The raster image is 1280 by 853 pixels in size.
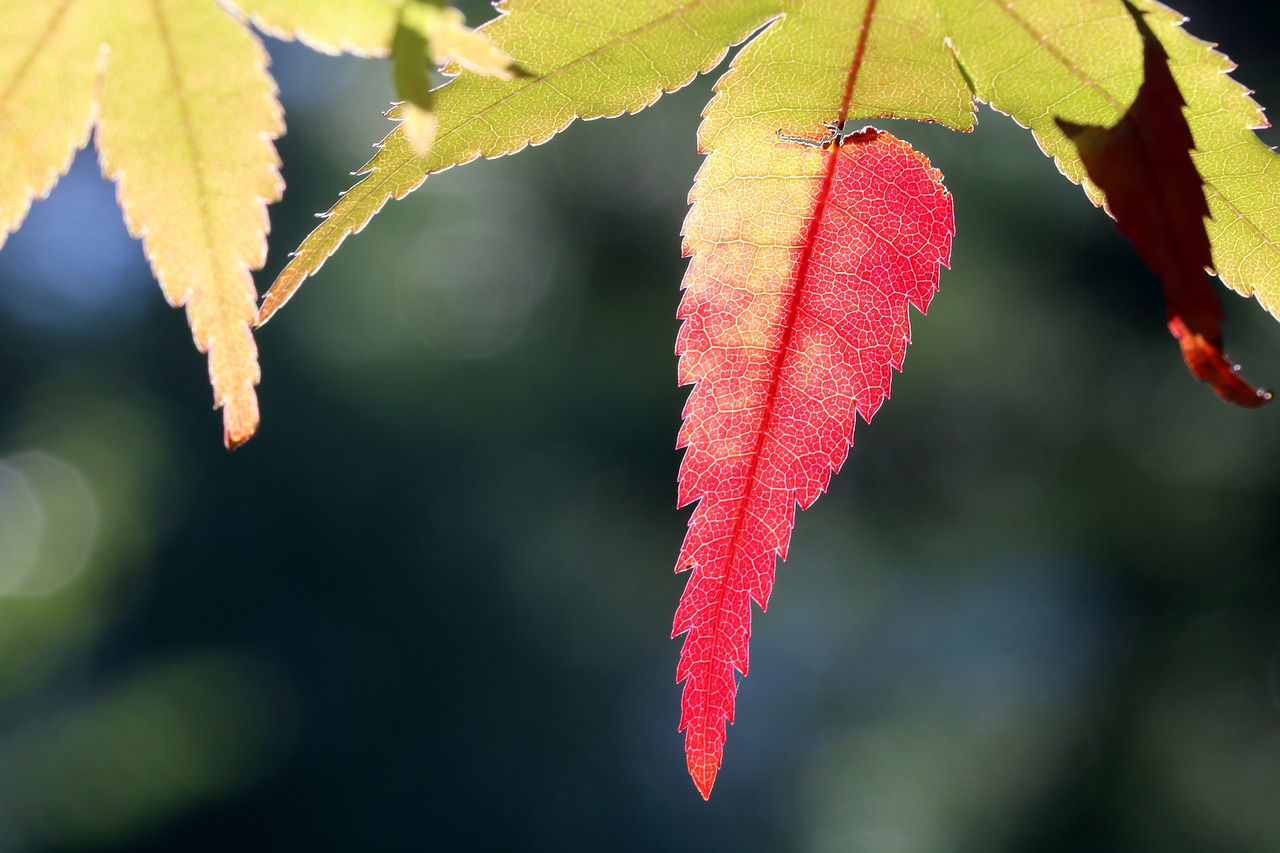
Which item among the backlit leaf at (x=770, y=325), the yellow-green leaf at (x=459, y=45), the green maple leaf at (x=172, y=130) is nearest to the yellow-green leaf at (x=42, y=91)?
the green maple leaf at (x=172, y=130)

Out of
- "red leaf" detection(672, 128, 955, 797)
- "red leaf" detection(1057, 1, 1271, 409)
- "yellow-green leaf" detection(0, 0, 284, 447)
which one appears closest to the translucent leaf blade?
"yellow-green leaf" detection(0, 0, 284, 447)

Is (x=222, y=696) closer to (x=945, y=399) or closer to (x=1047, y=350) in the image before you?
(x=945, y=399)

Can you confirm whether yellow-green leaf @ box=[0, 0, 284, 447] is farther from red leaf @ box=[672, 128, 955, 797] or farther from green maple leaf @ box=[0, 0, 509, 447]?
red leaf @ box=[672, 128, 955, 797]

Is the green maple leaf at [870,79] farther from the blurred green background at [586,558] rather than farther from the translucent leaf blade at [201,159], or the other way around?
the blurred green background at [586,558]

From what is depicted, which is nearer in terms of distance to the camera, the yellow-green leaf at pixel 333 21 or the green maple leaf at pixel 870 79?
the yellow-green leaf at pixel 333 21

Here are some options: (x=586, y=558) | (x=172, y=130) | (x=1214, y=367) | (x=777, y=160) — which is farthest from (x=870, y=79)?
(x=586, y=558)

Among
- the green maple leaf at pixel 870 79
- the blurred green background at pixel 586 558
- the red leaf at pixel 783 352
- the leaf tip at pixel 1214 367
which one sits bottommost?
the blurred green background at pixel 586 558

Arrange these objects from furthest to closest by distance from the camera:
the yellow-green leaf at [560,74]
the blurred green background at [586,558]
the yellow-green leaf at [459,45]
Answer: the blurred green background at [586,558] < the yellow-green leaf at [560,74] < the yellow-green leaf at [459,45]
